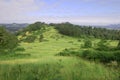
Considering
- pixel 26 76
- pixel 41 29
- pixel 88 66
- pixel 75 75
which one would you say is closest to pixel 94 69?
pixel 88 66

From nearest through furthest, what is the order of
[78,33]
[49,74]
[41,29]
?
[49,74] < [78,33] < [41,29]

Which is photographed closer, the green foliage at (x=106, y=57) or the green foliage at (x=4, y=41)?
the green foliage at (x=106, y=57)

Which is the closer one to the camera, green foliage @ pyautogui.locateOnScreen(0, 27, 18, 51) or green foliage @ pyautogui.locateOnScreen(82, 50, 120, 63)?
green foliage @ pyautogui.locateOnScreen(82, 50, 120, 63)

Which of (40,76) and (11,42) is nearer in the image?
(40,76)

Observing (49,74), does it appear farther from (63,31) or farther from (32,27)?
(32,27)

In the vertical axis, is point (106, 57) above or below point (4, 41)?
above

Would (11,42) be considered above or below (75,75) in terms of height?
below

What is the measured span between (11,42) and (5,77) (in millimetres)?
41038

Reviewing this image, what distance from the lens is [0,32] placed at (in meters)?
40.4

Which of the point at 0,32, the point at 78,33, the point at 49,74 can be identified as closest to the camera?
the point at 49,74

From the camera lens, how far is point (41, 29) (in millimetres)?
134875

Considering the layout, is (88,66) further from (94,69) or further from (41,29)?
(41,29)

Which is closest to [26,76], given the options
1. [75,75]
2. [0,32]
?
[75,75]

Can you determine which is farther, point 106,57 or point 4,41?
point 4,41
